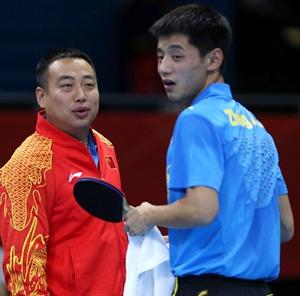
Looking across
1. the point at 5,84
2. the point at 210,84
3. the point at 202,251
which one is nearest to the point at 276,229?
the point at 202,251

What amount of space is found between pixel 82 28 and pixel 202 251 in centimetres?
535

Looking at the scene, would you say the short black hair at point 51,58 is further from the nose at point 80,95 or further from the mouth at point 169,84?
the mouth at point 169,84

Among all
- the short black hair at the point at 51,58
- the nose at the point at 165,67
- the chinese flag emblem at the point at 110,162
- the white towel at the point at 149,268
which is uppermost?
the short black hair at the point at 51,58

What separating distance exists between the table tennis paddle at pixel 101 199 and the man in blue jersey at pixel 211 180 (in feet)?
0.23

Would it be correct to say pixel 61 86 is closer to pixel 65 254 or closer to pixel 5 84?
pixel 65 254

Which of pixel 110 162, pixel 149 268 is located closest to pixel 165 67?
pixel 149 268

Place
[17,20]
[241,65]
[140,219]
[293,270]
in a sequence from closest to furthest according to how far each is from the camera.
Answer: [140,219], [293,270], [17,20], [241,65]

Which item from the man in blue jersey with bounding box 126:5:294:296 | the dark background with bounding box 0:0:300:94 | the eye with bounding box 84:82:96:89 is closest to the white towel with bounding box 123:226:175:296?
the man in blue jersey with bounding box 126:5:294:296

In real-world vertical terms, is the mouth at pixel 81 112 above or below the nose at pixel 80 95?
below

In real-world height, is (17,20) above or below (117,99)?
above

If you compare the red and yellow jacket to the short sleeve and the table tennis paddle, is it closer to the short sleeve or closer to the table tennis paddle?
the table tennis paddle

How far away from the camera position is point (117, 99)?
849 centimetres

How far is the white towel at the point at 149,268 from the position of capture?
4488mm

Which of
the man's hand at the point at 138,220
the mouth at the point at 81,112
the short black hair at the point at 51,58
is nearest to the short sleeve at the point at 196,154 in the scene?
the man's hand at the point at 138,220
